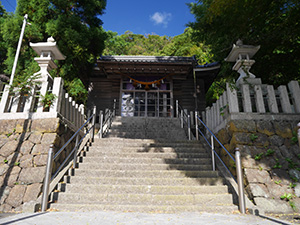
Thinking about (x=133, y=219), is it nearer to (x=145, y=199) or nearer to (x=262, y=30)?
(x=145, y=199)

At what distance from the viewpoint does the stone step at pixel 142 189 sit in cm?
371

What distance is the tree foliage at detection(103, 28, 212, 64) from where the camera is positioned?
2139 cm

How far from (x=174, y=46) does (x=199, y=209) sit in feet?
79.8

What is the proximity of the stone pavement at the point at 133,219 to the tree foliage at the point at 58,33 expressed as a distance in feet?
26.7

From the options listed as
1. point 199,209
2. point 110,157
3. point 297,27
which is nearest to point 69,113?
point 110,157

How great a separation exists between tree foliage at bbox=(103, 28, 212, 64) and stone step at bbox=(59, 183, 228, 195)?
1481cm

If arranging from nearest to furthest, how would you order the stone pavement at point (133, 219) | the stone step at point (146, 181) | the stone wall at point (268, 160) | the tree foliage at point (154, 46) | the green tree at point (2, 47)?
1. the stone pavement at point (133, 219)
2. the stone wall at point (268, 160)
3. the stone step at point (146, 181)
4. the green tree at point (2, 47)
5. the tree foliage at point (154, 46)

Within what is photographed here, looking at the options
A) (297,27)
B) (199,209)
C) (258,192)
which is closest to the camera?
(199,209)

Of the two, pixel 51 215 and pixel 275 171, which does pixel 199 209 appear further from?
pixel 51 215

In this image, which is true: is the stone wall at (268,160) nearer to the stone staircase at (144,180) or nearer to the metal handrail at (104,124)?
the stone staircase at (144,180)

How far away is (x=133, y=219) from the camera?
8.58 feet

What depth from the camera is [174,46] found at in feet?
81.9

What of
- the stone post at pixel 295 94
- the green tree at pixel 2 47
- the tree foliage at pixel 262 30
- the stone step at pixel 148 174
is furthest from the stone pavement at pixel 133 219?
the green tree at pixel 2 47

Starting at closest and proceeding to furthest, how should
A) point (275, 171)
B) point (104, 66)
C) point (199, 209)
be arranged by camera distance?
point (199, 209)
point (275, 171)
point (104, 66)
